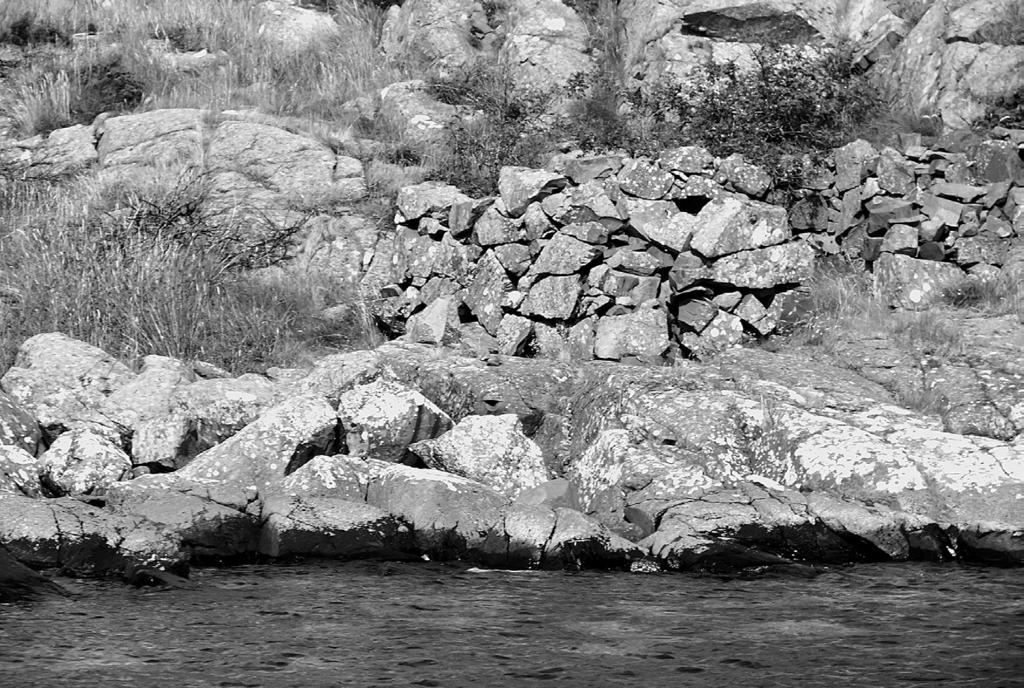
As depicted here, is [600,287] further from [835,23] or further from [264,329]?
[835,23]

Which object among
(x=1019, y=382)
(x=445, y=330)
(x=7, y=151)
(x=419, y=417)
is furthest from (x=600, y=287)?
(x=7, y=151)

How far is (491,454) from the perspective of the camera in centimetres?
978

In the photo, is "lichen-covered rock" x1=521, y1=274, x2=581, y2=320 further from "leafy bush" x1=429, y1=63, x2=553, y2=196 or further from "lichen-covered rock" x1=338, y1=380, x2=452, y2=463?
"lichen-covered rock" x1=338, y1=380, x2=452, y2=463

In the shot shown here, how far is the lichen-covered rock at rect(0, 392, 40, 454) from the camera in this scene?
32.9 ft

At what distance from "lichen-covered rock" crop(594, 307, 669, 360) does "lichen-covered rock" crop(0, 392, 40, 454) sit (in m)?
5.42

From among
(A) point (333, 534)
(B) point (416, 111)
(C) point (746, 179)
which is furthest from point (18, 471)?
(B) point (416, 111)

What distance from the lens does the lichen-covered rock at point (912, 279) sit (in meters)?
12.6

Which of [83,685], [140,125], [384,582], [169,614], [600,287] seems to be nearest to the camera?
Answer: [83,685]

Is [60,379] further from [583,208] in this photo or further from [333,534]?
[583,208]

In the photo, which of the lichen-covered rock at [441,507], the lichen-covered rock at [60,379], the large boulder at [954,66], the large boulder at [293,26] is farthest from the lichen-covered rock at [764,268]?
the large boulder at [293,26]

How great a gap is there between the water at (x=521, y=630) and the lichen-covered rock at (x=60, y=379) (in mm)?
3223

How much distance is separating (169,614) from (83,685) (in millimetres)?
1269

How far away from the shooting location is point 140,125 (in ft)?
55.2

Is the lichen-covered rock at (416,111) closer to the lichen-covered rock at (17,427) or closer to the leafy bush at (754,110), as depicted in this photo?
the leafy bush at (754,110)
